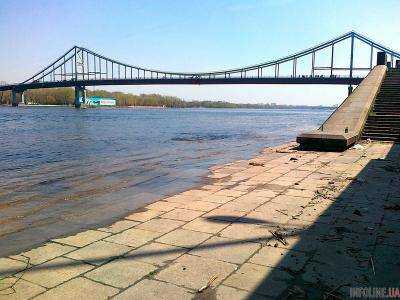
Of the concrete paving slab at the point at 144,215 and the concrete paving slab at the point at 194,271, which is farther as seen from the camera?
the concrete paving slab at the point at 144,215

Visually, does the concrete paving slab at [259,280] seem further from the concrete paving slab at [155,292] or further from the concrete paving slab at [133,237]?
the concrete paving slab at [133,237]

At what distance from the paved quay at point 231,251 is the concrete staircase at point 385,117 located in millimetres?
8925

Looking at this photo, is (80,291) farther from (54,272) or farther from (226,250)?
(226,250)

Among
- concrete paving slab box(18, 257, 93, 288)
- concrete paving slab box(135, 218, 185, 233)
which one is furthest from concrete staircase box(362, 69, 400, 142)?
concrete paving slab box(18, 257, 93, 288)

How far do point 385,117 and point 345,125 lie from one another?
307cm

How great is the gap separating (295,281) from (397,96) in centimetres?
1815

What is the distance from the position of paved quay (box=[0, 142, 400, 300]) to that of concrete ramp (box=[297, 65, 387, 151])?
222 inches

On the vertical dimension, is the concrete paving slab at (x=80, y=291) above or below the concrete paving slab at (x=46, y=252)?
above

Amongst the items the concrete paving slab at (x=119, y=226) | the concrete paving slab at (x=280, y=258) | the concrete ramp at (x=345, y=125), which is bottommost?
the concrete paving slab at (x=119, y=226)

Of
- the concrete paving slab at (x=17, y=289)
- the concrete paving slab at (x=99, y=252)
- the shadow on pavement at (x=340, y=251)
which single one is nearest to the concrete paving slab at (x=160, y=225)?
the concrete paving slab at (x=99, y=252)

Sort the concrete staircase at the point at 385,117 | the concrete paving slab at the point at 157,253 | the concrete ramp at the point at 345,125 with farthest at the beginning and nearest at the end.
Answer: the concrete staircase at the point at 385,117, the concrete ramp at the point at 345,125, the concrete paving slab at the point at 157,253

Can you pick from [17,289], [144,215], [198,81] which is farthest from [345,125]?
[198,81]

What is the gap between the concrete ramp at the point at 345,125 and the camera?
12.6 m

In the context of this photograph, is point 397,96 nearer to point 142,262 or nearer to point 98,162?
point 98,162
